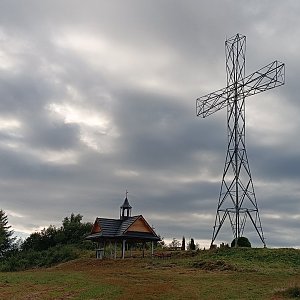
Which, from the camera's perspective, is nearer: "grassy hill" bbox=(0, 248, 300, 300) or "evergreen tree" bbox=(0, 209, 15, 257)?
"grassy hill" bbox=(0, 248, 300, 300)

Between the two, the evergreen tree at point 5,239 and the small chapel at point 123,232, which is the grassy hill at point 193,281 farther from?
the evergreen tree at point 5,239

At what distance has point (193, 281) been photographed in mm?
24484

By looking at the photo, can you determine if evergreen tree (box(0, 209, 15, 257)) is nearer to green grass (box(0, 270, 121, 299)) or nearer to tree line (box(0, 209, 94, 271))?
tree line (box(0, 209, 94, 271))

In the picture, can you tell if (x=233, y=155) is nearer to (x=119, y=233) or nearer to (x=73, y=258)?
(x=119, y=233)

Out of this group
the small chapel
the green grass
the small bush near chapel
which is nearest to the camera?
the green grass

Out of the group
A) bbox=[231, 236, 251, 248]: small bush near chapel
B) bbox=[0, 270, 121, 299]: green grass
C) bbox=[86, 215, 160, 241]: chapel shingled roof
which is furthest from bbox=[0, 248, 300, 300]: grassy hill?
bbox=[86, 215, 160, 241]: chapel shingled roof

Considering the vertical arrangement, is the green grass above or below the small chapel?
below

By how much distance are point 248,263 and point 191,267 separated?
3.80 m

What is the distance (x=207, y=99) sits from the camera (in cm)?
4025

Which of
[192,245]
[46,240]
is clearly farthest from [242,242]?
[46,240]

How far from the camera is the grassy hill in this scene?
20531 mm

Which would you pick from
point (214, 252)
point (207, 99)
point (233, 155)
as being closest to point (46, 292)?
point (214, 252)

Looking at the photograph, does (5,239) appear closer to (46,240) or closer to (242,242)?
(46,240)

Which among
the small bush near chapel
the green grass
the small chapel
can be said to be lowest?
the green grass
